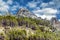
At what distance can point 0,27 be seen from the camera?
120m

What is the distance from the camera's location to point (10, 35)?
10619 centimetres

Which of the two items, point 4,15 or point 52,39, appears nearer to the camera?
point 52,39

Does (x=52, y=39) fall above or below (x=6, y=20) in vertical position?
below

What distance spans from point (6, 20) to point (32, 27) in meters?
20.7

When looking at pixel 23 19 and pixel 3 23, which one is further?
pixel 23 19

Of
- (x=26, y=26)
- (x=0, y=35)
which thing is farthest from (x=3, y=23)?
(x=0, y=35)

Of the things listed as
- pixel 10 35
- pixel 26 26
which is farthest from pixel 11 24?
pixel 10 35

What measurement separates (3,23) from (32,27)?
22796 mm

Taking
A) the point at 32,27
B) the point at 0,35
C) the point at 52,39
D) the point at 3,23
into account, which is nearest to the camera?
the point at 0,35

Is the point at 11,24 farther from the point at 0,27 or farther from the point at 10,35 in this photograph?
the point at 10,35

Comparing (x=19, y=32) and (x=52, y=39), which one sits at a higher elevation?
(x=19, y=32)

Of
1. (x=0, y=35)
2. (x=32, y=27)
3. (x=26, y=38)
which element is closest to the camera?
(x=0, y=35)

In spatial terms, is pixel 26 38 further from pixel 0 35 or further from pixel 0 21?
pixel 0 21

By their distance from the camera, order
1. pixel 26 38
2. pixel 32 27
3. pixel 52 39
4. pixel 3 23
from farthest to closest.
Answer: pixel 32 27, pixel 3 23, pixel 52 39, pixel 26 38
